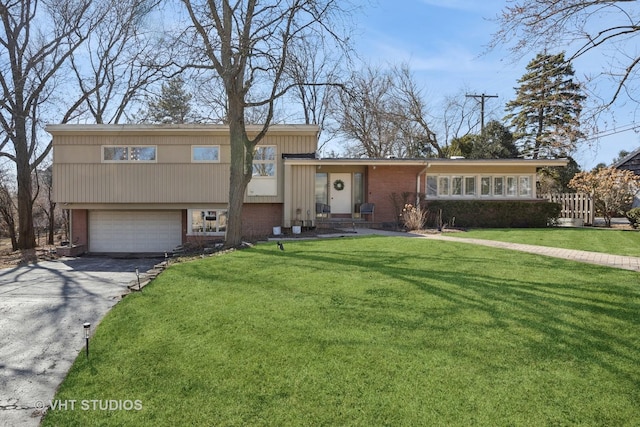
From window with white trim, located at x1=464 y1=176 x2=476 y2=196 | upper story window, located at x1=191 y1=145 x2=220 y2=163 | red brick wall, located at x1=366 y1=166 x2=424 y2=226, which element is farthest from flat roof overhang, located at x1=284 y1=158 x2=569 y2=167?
upper story window, located at x1=191 y1=145 x2=220 y2=163

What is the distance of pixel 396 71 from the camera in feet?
96.5

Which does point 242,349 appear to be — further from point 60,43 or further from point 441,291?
point 60,43

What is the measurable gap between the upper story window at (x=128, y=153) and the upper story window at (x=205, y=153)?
66.3 inches

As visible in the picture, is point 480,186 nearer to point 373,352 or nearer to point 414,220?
point 414,220

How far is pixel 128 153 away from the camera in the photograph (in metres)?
15.5

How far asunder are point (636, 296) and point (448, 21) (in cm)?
765

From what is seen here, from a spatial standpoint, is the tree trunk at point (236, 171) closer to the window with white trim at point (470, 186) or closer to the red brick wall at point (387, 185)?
the red brick wall at point (387, 185)

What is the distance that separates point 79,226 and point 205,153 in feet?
21.6

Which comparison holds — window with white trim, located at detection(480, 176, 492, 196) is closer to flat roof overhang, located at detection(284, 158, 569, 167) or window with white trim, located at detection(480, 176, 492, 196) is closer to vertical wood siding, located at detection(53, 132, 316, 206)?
flat roof overhang, located at detection(284, 158, 569, 167)

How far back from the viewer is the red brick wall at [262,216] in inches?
616

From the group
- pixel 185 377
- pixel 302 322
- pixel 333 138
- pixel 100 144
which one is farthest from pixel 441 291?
pixel 333 138

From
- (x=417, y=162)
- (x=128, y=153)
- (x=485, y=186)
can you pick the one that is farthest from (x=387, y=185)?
(x=128, y=153)

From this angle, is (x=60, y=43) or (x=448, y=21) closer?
(x=448, y=21)

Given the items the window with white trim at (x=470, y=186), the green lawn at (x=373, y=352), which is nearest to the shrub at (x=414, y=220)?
the window with white trim at (x=470, y=186)
